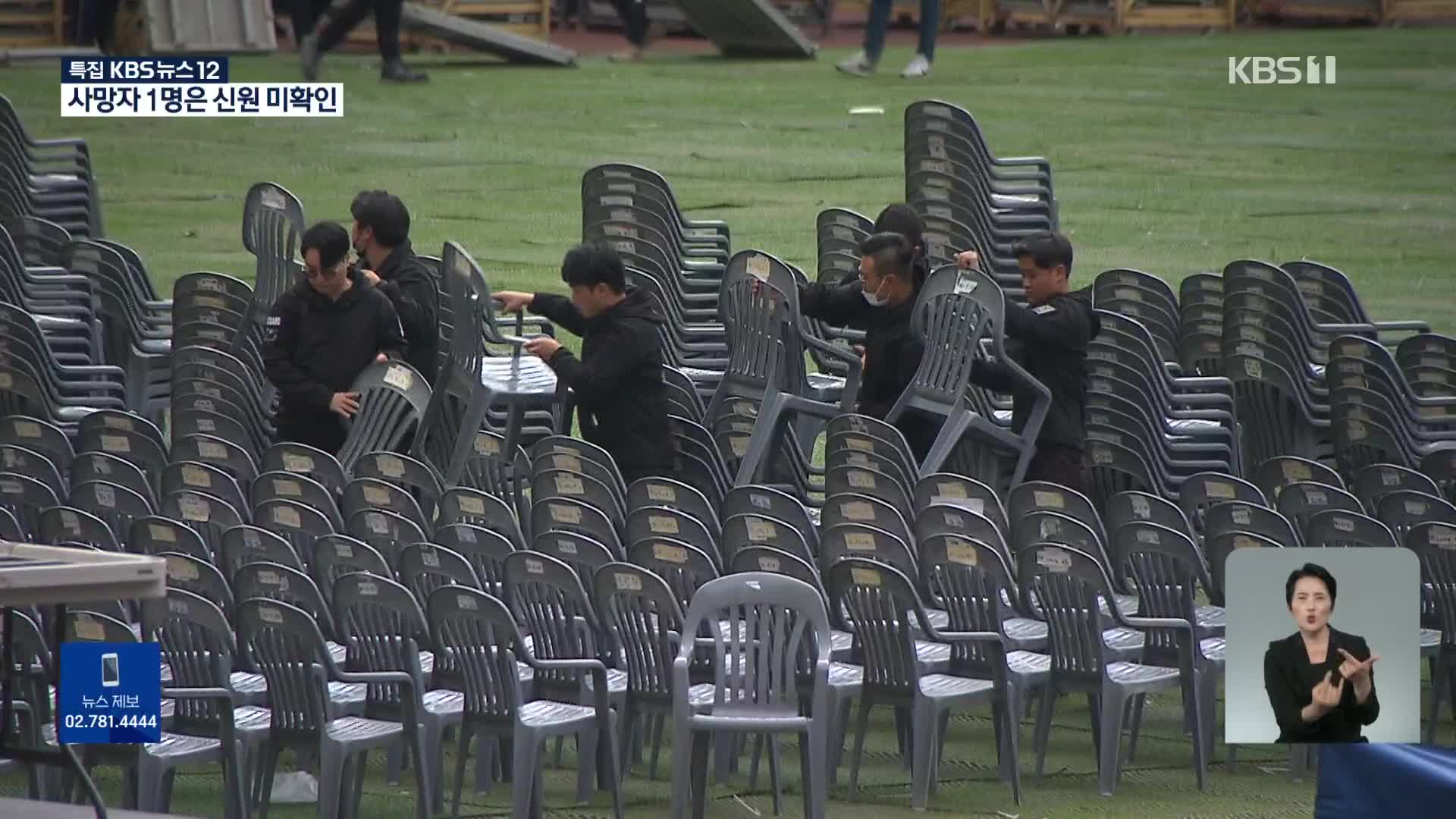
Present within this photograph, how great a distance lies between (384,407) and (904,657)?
10.8ft

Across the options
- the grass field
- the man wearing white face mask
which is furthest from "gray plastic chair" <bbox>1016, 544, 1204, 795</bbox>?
the grass field

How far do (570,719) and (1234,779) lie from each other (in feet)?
7.44

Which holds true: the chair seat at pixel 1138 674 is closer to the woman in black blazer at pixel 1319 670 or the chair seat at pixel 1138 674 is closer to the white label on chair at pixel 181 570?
the white label on chair at pixel 181 570

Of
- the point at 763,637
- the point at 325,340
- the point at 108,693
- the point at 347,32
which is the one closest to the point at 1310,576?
the point at 108,693

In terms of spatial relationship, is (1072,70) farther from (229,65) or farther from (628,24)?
(229,65)

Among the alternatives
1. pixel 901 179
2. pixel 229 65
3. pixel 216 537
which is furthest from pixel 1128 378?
pixel 229 65

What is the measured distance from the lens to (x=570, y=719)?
7332mm

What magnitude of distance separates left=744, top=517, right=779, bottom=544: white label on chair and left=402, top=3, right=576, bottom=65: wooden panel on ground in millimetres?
16894

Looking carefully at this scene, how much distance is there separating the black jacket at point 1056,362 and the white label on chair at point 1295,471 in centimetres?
117

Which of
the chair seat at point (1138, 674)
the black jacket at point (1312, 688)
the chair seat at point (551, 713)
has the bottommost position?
the chair seat at point (551, 713)

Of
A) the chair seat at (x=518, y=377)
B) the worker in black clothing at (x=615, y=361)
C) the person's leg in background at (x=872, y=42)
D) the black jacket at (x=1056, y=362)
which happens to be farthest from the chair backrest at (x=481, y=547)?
the person's leg in background at (x=872, y=42)

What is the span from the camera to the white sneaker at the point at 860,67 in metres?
23.1

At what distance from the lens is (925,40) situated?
22.5 metres

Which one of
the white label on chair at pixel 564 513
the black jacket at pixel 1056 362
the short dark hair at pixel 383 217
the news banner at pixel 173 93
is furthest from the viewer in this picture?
the news banner at pixel 173 93
